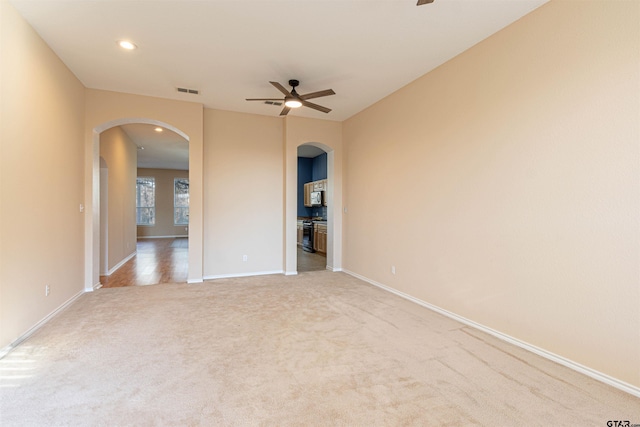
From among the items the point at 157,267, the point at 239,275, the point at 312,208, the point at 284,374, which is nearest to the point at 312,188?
the point at 312,208

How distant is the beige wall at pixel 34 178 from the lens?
262cm

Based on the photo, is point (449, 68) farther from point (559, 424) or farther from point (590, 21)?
point (559, 424)

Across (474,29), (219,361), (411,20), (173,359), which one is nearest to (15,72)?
(173,359)

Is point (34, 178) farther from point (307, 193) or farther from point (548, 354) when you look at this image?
point (307, 193)

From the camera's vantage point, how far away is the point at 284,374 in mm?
2301

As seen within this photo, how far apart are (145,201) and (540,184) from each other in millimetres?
14026

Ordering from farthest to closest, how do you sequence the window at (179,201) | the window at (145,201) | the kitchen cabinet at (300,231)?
the window at (179,201), the window at (145,201), the kitchen cabinet at (300,231)

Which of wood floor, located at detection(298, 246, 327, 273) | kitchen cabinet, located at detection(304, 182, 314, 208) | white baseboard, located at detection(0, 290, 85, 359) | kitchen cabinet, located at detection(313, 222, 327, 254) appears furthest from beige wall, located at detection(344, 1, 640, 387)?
kitchen cabinet, located at detection(304, 182, 314, 208)

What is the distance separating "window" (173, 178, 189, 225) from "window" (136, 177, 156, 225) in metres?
0.82

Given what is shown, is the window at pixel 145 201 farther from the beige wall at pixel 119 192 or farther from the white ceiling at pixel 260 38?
the white ceiling at pixel 260 38

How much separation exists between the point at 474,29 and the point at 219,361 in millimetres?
3909

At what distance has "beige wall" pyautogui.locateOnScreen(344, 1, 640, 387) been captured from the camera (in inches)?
84.7

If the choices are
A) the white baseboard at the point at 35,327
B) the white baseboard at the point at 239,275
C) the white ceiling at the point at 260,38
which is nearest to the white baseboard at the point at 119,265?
the white baseboard at the point at 35,327

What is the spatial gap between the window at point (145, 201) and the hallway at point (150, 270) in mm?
4716
